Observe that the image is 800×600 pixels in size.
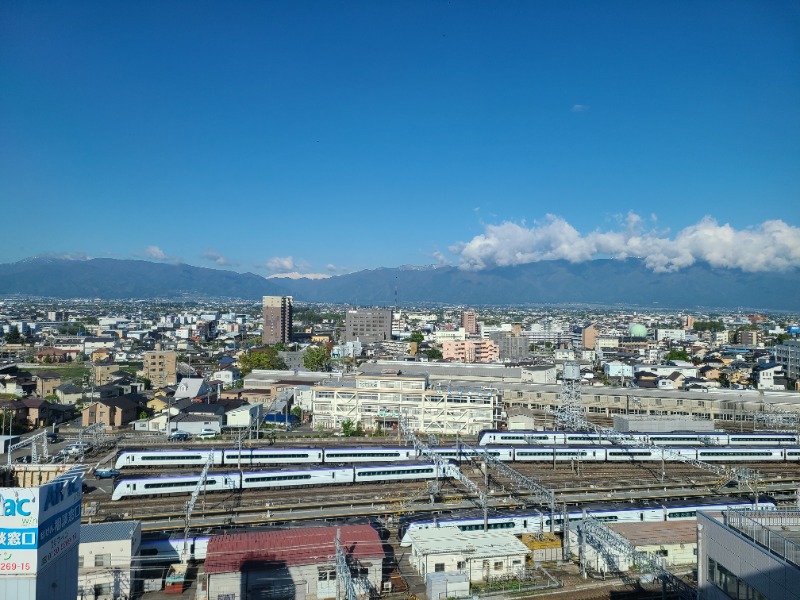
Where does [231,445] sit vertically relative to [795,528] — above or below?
below

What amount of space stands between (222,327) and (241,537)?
46630 mm

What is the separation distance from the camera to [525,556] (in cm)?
748

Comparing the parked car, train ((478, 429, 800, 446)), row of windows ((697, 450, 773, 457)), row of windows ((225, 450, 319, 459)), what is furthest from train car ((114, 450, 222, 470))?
row of windows ((697, 450, 773, 457))

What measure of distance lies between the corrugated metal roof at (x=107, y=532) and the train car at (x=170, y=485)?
2437 mm

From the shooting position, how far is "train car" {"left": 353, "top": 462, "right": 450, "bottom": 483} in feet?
34.3

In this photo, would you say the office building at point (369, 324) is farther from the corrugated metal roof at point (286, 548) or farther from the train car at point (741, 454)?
the corrugated metal roof at point (286, 548)

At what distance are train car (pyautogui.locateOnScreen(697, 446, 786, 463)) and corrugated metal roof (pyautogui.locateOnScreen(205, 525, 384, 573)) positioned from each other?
326 inches

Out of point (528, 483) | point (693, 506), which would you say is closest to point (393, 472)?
point (528, 483)

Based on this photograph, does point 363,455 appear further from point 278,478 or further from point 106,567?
point 106,567

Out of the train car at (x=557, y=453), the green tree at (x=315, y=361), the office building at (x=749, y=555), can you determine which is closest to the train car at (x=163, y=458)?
the train car at (x=557, y=453)

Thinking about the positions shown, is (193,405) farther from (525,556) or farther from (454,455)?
(525,556)

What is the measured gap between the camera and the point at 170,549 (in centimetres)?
726

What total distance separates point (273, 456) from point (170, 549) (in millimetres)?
4025

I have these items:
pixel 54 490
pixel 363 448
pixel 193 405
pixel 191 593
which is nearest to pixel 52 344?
pixel 193 405
